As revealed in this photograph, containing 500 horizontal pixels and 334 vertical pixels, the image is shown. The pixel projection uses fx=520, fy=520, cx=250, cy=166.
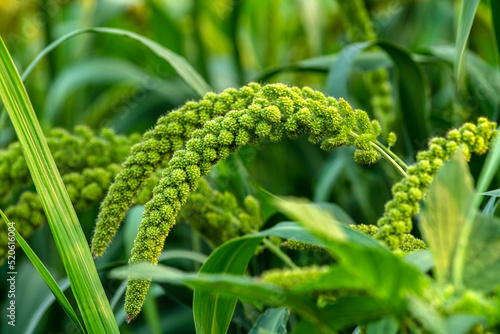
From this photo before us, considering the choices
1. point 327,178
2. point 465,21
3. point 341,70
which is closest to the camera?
point 465,21

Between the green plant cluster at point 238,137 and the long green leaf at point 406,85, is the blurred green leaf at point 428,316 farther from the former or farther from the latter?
the long green leaf at point 406,85

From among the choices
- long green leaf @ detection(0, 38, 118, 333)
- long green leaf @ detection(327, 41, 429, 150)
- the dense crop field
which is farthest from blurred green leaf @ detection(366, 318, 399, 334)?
long green leaf @ detection(327, 41, 429, 150)

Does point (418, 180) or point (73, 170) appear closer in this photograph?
point (418, 180)

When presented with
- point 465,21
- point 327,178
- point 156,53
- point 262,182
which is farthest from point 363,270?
point 262,182

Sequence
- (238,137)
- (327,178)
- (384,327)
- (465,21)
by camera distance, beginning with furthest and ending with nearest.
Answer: (327,178)
(465,21)
(238,137)
(384,327)

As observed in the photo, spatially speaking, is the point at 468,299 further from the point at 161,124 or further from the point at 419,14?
the point at 419,14

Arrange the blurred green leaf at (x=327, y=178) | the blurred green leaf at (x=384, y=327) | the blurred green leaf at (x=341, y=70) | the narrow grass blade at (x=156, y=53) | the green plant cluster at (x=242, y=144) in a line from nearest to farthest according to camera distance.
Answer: the blurred green leaf at (x=384, y=327) < the green plant cluster at (x=242, y=144) < the narrow grass blade at (x=156, y=53) < the blurred green leaf at (x=341, y=70) < the blurred green leaf at (x=327, y=178)

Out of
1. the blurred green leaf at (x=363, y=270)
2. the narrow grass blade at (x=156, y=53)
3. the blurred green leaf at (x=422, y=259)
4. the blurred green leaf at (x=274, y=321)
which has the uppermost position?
the narrow grass blade at (x=156, y=53)

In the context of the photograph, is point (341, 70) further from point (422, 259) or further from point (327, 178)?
point (422, 259)

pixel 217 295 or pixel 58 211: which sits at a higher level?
pixel 58 211

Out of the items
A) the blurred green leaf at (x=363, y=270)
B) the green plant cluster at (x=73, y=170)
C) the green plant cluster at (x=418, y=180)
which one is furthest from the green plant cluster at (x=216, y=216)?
the blurred green leaf at (x=363, y=270)
